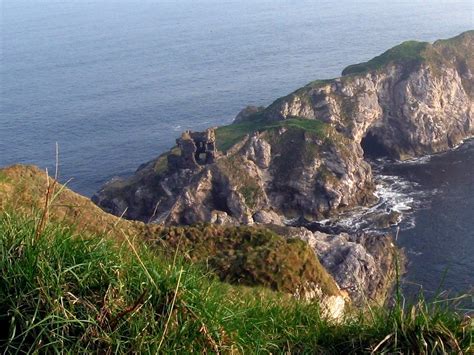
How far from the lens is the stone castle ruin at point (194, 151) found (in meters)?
86.8

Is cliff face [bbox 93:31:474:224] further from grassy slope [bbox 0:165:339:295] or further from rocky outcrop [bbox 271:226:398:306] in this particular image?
grassy slope [bbox 0:165:339:295]

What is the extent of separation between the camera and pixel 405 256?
227 ft

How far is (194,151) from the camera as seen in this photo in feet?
285

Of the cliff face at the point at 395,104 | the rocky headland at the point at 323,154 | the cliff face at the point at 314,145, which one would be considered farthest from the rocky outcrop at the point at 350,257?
the cliff face at the point at 395,104

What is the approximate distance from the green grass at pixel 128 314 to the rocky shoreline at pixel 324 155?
48.2m

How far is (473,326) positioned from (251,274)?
1327 centimetres

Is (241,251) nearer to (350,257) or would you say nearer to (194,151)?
(350,257)

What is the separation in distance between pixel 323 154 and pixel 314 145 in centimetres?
225

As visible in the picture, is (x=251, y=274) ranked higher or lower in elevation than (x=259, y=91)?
higher

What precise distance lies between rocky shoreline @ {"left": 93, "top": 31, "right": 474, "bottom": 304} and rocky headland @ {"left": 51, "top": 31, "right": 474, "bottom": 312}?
7.1 inches

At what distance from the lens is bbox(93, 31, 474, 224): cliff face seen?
3297 inches

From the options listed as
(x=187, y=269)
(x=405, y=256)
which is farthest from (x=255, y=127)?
(x=187, y=269)

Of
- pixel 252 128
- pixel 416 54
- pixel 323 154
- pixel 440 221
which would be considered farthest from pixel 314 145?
pixel 416 54

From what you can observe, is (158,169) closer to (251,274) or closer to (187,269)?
(251,274)
